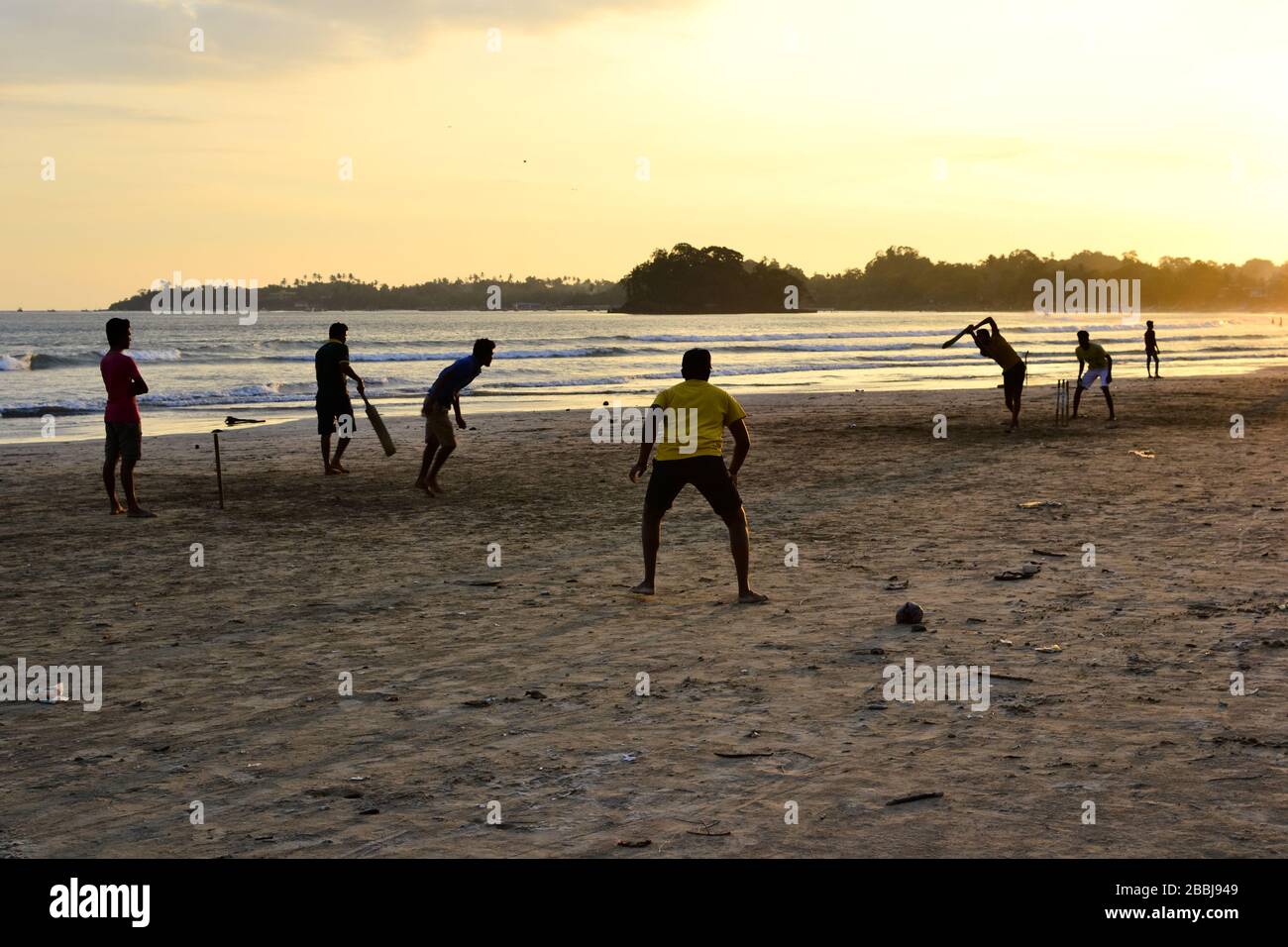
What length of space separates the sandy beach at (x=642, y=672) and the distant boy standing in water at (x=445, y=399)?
0.58m

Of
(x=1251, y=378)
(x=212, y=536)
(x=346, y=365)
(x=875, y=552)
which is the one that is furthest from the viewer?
(x=1251, y=378)

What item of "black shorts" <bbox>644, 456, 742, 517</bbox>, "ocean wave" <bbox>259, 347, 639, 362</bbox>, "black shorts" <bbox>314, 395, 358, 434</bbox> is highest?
"ocean wave" <bbox>259, 347, 639, 362</bbox>

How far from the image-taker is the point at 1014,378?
65.3 feet

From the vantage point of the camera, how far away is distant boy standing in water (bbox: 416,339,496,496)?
1326 cm

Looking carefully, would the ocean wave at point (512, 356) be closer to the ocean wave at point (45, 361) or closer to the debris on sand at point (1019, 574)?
the ocean wave at point (45, 361)

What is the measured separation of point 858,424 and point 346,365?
38.6 feet

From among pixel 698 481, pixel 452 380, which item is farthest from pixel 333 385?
pixel 698 481

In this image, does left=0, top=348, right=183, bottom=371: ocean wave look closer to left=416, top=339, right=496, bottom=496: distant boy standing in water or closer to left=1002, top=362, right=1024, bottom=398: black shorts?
left=416, top=339, right=496, bottom=496: distant boy standing in water

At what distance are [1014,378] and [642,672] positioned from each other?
14.7m

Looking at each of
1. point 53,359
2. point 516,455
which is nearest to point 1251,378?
point 516,455

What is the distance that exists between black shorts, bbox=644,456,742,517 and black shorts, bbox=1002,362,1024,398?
12445mm

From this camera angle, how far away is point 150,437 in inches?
887

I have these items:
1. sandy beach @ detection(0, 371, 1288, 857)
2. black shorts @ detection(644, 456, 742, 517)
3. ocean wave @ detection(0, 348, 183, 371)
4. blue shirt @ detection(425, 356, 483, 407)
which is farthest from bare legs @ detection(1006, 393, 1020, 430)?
ocean wave @ detection(0, 348, 183, 371)
